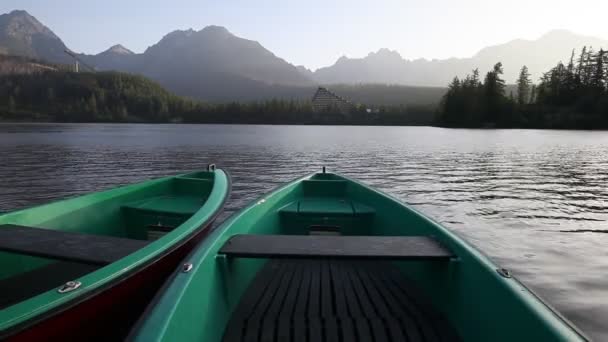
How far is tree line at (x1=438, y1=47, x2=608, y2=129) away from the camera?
362ft

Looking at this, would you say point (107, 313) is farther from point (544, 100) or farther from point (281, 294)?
point (544, 100)

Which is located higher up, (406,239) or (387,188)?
(406,239)

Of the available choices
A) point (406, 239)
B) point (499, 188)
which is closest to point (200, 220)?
point (406, 239)

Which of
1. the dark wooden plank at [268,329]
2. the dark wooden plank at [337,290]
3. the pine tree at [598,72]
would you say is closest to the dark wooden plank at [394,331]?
the dark wooden plank at [337,290]

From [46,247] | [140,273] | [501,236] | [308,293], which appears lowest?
[501,236]

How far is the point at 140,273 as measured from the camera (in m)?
Result: 4.91

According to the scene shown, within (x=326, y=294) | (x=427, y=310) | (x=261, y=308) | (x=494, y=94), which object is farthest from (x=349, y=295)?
(x=494, y=94)

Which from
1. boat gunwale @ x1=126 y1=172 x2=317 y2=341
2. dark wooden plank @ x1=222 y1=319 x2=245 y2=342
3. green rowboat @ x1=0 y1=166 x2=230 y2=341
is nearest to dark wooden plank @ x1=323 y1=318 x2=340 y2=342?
dark wooden plank @ x1=222 y1=319 x2=245 y2=342

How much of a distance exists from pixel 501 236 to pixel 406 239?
8971 millimetres

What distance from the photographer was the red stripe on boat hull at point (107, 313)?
3.52 m

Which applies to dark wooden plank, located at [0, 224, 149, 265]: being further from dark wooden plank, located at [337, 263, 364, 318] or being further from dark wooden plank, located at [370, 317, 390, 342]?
dark wooden plank, located at [370, 317, 390, 342]

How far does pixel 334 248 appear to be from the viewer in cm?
450

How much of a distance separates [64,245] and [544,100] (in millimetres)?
150301

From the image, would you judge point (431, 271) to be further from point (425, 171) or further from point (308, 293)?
point (425, 171)
